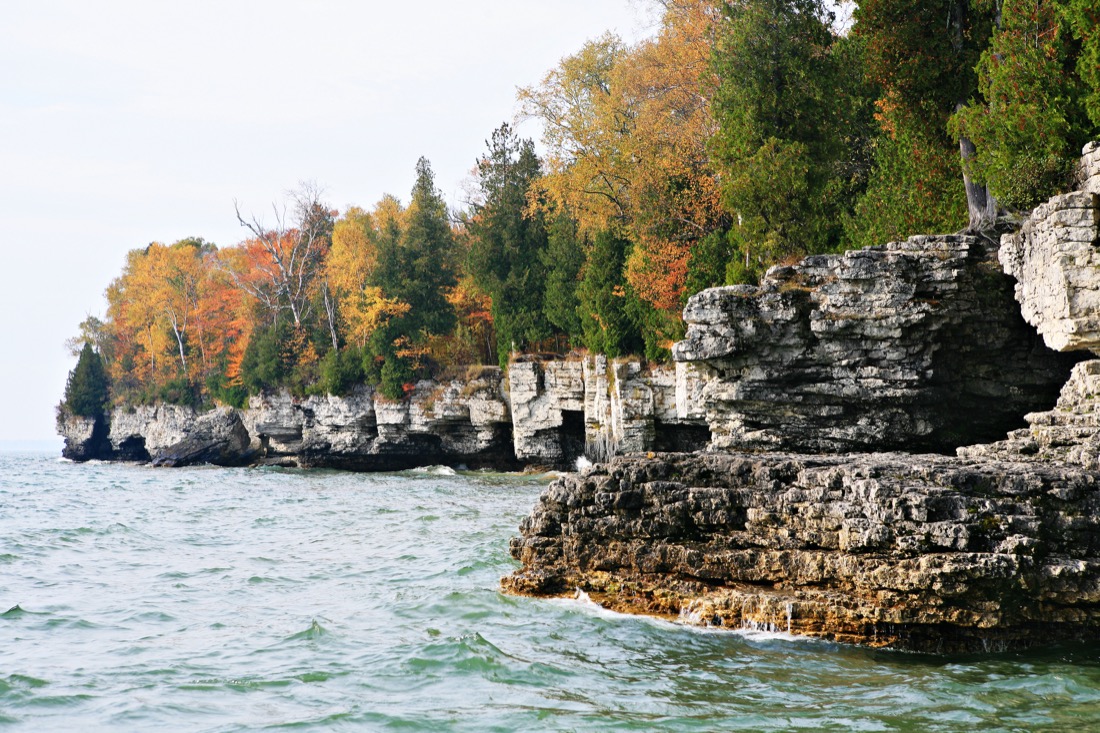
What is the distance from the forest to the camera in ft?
56.1

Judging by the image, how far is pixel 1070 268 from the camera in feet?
44.5

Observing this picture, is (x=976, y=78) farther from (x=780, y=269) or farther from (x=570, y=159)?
(x=570, y=159)

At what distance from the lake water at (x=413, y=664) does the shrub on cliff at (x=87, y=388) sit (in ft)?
183

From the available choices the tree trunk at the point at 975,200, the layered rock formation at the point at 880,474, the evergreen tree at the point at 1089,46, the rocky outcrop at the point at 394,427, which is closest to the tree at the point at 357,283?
the rocky outcrop at the point at 394,427

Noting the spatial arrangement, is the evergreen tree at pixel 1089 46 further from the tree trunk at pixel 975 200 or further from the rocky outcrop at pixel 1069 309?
the tree trunk at pixel 975 200

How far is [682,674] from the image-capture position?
30.6ft

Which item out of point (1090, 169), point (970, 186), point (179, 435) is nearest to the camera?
point (1090, 169)

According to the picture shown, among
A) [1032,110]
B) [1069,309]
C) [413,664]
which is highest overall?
[1032,110]

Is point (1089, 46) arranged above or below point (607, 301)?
above

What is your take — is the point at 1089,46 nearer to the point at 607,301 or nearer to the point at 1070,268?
the point at 1070,268

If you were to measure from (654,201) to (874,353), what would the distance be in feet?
43.7

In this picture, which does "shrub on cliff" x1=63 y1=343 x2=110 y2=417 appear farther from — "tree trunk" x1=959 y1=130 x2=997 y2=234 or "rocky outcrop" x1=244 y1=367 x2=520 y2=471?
"tree trunk" x1=959 y1=130 x2=997 y2=234

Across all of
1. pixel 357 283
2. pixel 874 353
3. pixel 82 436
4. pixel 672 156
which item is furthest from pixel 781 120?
pixel 82 436

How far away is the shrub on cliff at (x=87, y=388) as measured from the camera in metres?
67.8
